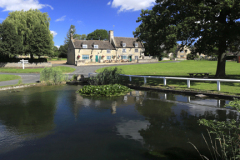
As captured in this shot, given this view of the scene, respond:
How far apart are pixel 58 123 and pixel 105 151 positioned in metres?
3.30

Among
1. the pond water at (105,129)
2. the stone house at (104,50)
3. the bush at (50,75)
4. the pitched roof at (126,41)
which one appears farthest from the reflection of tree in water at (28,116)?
the pitched roof at (126,41)

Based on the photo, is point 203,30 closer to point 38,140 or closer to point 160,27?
point 160,27

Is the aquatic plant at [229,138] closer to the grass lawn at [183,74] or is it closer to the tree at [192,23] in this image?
the grass lawn at [183,74]

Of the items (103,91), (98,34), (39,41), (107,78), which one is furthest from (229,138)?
(98,34)

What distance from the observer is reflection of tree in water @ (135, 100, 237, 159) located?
18.3 ft

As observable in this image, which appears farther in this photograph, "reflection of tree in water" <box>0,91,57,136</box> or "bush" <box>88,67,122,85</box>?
"bush" <box>88,67,122,85</box>

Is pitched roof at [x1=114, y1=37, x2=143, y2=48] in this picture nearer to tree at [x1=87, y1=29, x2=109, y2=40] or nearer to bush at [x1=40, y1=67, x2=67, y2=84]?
tree at [x1=87, y1=29, x2=109, y2=40]

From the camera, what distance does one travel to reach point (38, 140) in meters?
6.33

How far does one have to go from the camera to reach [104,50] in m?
61.6

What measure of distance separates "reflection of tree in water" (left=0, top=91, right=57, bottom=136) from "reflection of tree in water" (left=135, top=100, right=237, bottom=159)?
13.3 ft

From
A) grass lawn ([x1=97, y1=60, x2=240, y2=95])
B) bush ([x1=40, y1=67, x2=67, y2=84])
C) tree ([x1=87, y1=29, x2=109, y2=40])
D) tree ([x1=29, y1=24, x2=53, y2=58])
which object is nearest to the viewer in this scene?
grass lawn ([x1=97, y1=60, x2=240, y2=95])

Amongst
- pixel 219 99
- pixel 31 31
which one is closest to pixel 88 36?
pixel 31 31

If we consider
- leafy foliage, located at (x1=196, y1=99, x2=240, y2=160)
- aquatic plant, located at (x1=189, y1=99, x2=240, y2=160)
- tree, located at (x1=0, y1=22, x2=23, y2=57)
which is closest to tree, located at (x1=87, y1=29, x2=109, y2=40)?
tree, located at (x1=0, y1=22, x2=23, y2=57)

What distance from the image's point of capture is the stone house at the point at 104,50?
57906 millimetres
